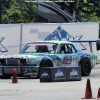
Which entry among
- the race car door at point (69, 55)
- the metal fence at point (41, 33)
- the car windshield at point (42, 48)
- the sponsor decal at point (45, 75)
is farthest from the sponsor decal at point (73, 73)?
the metal fence at point (41, 33)

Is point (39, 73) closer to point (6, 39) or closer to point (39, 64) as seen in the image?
point (39, 64)

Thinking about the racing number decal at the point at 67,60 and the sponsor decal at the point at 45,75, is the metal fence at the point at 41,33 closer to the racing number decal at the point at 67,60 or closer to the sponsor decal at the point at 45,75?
the racing number decal at the point at 67,60

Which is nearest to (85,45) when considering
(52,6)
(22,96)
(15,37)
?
(15,37)

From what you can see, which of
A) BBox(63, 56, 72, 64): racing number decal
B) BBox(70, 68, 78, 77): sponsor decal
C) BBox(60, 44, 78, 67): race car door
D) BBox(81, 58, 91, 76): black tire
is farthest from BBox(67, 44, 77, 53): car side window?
BBox(70, 68, 78, 77): sponsor decal

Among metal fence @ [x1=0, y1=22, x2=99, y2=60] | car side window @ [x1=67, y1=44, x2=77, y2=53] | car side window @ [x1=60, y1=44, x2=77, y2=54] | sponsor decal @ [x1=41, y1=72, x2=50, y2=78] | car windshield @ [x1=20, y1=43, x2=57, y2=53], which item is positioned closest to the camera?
sponsor decal @ [x1=41, y1=72, x2=50, y2=78]

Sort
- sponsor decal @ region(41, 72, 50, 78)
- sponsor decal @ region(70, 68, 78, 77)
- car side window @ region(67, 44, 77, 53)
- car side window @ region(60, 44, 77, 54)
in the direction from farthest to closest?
car side window @ region(67, 44, 77, 53) → car side window @ region(60, 44, 77, 54) → sponsor decal @ region(70, 68, 78, 77) → sponsor decal @ region(41, 72, 50, 78)

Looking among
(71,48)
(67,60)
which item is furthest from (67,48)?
(67,60)

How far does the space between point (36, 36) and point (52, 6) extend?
4031 centimetres

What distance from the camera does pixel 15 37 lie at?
24.0 meters

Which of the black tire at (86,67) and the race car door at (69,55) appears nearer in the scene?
the race car door at (69,55)

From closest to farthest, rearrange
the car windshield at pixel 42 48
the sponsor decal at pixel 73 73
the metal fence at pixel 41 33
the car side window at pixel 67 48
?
the sponsor decal at pixel 73 73, the car windshield at pixel 42 48, the car side window at pixel 67 48, the metal fence at pixel 41 33

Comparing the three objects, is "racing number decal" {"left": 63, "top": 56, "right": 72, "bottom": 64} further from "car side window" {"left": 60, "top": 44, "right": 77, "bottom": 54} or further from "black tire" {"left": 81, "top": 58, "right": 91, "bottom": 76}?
"black tire" {"left": 81, "top": 58, "right": 91, "bottom": 76}

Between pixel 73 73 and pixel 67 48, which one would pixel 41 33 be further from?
pixel 73 73

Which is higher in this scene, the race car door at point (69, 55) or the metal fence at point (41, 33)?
the metal fence at point (41, 33)
